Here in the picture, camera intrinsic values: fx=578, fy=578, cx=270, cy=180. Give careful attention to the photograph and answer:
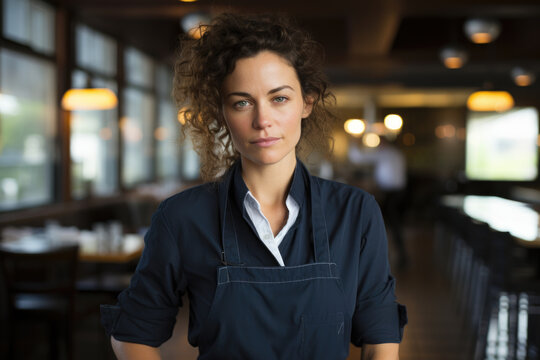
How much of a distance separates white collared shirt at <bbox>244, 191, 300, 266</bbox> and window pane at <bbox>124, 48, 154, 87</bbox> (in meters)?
7.65

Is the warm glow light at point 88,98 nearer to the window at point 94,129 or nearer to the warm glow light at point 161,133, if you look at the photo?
the window at point 94,129

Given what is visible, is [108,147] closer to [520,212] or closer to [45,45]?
[45,45]

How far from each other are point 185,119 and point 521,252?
576 cm

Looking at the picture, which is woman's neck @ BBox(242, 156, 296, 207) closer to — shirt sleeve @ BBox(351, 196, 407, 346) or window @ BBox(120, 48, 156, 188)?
shirt sleeve @ BBox(351, 196, 407, 346)

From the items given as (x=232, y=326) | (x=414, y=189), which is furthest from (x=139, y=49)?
(x=232, y=326)

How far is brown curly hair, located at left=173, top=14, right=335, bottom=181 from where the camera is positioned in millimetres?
1261

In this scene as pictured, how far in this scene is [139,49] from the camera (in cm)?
909

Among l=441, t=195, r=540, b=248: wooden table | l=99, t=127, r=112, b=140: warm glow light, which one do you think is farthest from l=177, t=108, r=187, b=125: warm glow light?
l=99, t=127, r=112, b=140: warm glow light

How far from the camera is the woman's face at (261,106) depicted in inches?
48.3

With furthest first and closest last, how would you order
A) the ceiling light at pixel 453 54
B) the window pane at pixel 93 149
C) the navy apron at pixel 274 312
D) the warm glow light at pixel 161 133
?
the warm glow light at pixel 161 133
the ceiling light at pixel 453 54
the window pane at pixel 93 149
the navy apron at pixel 274 312

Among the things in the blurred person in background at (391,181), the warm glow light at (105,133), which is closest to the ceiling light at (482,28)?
the blurred person in background at (391,181)

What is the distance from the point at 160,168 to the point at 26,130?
4742 millimetres

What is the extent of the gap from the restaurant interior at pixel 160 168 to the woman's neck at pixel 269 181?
0.34 m

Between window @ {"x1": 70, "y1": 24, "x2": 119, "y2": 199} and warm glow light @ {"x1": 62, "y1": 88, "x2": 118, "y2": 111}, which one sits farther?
window @ {"x1": 70, "y1": 24, "x2": 119, "y2": 199}
